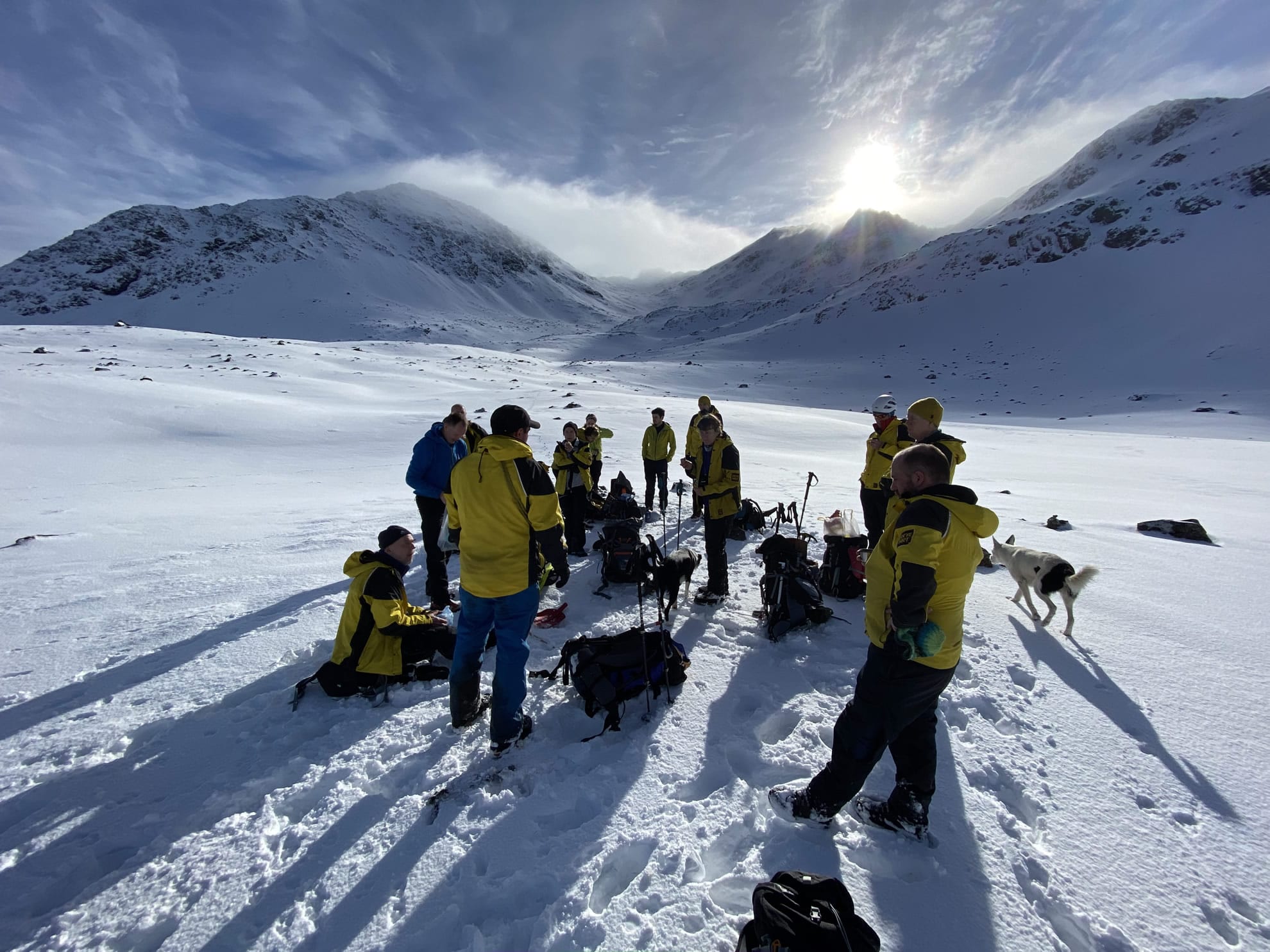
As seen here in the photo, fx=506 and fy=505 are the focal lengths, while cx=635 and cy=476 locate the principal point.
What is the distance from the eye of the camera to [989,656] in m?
4.91

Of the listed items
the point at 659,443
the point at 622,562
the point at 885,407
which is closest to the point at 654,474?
the point at 659,443

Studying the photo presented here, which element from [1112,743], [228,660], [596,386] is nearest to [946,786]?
[1112,743]

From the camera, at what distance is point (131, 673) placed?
171 inches

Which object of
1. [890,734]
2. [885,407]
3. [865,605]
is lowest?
[890,734]

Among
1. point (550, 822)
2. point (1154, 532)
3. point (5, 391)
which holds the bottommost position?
point (550, 822)

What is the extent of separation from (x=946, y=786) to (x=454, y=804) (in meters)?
3.21

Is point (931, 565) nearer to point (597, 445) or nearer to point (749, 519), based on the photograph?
point (749, 519)

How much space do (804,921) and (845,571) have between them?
452cm

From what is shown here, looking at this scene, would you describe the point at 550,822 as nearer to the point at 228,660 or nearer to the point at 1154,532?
the point at 228,660

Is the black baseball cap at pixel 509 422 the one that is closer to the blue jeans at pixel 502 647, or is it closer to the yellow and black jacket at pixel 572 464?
the blue jeans at pixel 502 647

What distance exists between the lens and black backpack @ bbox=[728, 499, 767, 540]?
8602mm

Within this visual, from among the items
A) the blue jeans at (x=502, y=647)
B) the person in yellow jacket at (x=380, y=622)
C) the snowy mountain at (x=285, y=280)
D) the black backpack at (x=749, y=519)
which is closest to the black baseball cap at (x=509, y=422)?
the blue jeans at (x=502, y=647)

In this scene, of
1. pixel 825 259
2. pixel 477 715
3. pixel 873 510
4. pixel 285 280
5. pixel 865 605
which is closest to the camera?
pixel 865 605

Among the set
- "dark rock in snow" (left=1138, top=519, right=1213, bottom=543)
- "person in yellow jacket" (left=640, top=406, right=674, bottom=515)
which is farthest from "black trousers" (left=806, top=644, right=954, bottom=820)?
"dark rock in snow" (left=1138, top=519, right=1213, bottom=543)
